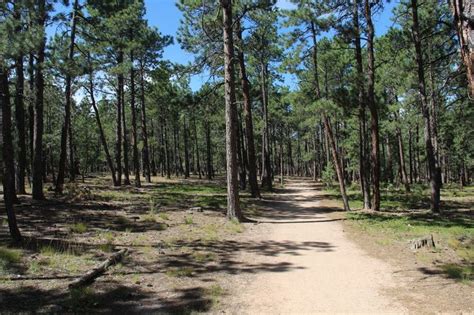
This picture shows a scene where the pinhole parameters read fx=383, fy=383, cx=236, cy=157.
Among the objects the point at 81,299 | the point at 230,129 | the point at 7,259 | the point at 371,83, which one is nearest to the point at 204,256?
the point at 81,299

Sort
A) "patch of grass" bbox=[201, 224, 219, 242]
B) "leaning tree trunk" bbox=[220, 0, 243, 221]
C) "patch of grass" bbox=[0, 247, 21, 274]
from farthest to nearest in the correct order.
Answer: "leaning tree trunk" bbox=[220, 0, 243, 221] → "patch of grass" bbox=[201, 224, 219, 242] → "patch of grass" bbox=[0, 247, 21, 274]

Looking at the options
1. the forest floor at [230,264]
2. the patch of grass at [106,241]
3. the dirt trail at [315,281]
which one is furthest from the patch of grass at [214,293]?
the patch of grass at [106,241]

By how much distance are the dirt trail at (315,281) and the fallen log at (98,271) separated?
2336mm

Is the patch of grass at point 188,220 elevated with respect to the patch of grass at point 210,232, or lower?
elevated

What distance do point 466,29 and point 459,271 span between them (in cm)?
566

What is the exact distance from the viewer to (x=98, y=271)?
22.2ft

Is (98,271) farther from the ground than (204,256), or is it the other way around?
(98,271)

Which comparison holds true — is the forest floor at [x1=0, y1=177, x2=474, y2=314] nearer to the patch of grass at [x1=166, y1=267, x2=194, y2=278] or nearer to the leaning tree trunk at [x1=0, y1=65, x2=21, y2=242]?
the patch of grass at [x1=166, y1=267, x2=194, y2=278]

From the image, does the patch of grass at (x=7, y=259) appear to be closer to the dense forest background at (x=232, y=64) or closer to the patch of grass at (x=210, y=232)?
the dense forest background at (x=232, y=64)

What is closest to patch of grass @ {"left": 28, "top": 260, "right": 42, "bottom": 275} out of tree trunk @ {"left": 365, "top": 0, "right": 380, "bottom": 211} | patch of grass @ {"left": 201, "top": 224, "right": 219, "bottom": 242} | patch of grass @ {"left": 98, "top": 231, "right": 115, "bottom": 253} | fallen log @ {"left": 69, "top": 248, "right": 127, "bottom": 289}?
fallen log @ {"left": 69, "top": 248, "right": 127, "bottom": 289}

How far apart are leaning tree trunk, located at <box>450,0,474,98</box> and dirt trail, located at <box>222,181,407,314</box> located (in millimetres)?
3938

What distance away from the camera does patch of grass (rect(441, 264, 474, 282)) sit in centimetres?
677

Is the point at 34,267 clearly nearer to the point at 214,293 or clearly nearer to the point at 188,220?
the point at 214,293

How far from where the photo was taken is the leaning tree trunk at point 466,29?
2.96 metres
